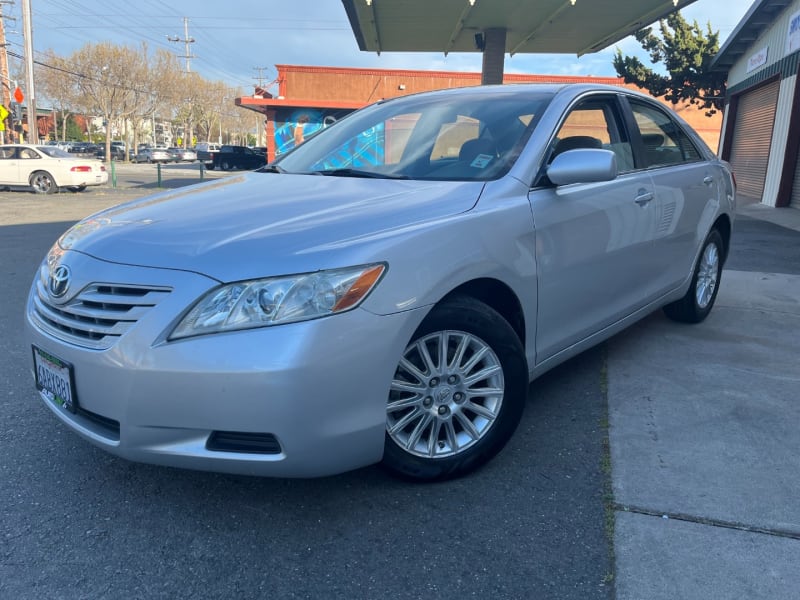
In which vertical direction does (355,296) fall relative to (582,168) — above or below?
below

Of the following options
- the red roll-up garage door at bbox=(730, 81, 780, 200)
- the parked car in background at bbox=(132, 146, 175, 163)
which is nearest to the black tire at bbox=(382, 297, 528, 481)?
the red roll-up garage door at bbox=(730, 81, 780, 200)

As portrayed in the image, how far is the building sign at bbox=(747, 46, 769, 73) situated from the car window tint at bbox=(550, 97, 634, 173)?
1599 centimetres

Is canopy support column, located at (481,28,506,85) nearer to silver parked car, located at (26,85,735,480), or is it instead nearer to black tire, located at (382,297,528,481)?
silver parked car, located at (26,85,735,480)

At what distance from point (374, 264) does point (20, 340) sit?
3424 mm

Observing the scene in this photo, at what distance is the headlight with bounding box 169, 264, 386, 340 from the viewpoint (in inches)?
82.6

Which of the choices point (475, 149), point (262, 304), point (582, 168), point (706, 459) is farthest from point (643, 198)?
point (262, 304)

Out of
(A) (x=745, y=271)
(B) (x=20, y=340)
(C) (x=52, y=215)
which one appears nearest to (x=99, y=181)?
(C) (x=52, y=215)

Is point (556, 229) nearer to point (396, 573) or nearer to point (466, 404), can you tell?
point (466, 404)

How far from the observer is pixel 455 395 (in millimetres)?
2623

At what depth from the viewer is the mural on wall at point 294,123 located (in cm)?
3028

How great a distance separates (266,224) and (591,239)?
5.54 feet

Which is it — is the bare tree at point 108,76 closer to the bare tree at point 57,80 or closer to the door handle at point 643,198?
the bare tree at point 57,80

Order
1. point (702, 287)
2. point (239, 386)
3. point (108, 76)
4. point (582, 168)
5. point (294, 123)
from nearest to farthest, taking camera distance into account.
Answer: point (239, 386) < point (582, 168) < point (702, 287) < point (294, 123) < point (108, 76)

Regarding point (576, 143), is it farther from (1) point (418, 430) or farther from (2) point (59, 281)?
(2) point (59, 281)
